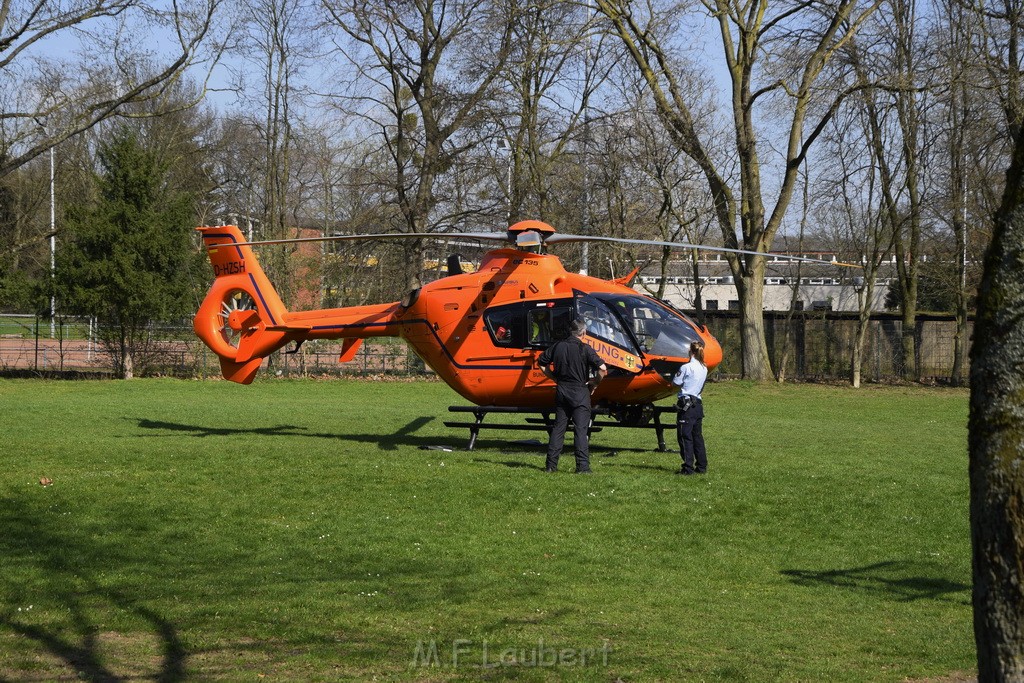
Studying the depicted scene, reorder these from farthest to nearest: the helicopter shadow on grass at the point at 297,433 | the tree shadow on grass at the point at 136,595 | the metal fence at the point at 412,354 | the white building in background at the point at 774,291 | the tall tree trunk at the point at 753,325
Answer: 1. the white building in background at the point at 774,291
2. the tall tree trunk at the point at 753,325
3. the metal fence at the point at 412,354
4. the helicopter shadow on grass at the point at 297,433
5. the tree shadow on grass at the point at 136,595

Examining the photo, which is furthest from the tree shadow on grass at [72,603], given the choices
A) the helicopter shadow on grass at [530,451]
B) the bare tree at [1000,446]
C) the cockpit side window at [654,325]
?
the cockpit side window at [654,325]

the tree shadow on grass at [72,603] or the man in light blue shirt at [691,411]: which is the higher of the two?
the man in light blue shirt at [691,411]

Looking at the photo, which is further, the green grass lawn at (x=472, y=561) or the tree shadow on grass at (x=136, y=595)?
the green grass lawn at (x=472, y=561)

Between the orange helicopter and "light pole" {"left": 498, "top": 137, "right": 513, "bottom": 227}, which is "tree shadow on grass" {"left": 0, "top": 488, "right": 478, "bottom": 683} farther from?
"light pole" {"left": 498, "top": 137, "right": 513, "bottom": 227}

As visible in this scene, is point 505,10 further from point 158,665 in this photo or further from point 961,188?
point 158,665

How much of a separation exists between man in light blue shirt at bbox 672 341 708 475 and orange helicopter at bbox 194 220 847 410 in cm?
134

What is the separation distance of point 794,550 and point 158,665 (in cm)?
675

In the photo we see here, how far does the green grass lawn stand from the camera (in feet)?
24.2

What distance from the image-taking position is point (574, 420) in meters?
15.2

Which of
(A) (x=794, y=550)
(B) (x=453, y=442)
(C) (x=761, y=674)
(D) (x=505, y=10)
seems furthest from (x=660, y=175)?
(C) (x=761, y=674)

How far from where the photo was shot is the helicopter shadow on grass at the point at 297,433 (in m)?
19.6

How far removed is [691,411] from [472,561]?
565cm

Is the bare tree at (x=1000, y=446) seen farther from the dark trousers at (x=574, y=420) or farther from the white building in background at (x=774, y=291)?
the white building in background at (x=774, y=291)

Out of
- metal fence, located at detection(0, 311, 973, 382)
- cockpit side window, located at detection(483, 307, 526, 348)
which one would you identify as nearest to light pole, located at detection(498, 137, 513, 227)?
metal fence, located at detection(0, 311, 973, 382)
